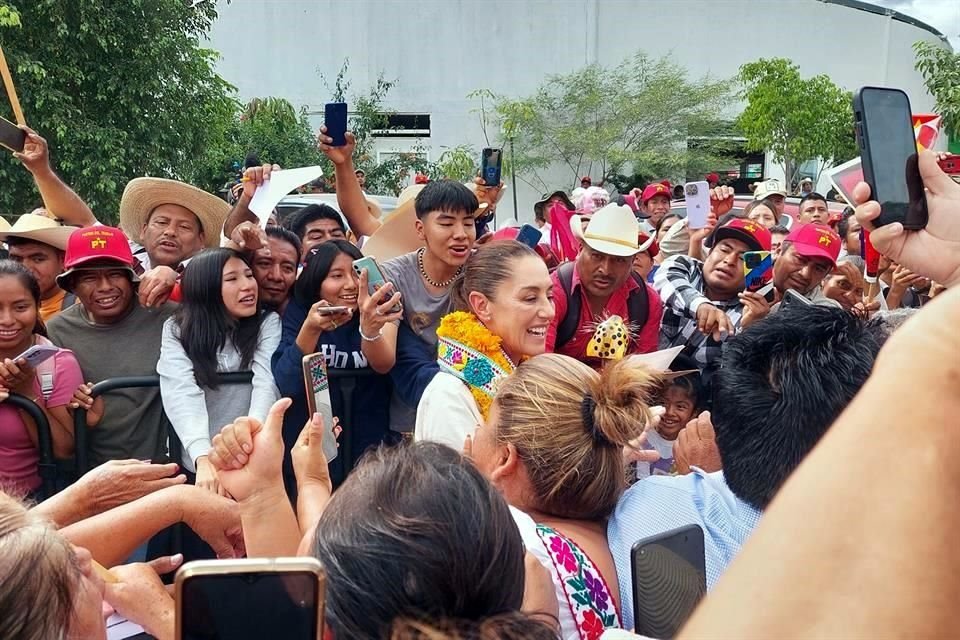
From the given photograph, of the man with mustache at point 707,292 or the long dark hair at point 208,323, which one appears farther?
the man with mustache at point 707,292

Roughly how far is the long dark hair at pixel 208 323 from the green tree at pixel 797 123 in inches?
884

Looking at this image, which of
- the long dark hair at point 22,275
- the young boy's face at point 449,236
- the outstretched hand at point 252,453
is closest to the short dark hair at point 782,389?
the outstretched hand at point 252,453

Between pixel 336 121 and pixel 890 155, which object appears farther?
pixel 336 121

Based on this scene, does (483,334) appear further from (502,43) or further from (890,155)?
(502,43)

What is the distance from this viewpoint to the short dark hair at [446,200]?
11.4 ft

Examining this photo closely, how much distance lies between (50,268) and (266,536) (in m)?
2.91

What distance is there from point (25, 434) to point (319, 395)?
56.6 inches

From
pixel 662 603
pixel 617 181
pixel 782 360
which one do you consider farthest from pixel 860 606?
pixel 617 181

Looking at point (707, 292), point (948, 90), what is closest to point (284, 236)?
point (707, 292)

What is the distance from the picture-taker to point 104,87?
942 centimetres

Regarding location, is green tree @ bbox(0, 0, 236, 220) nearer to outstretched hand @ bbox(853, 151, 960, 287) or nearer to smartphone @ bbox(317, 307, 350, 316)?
smartphone @ bbox(317, 307, 350, 316)

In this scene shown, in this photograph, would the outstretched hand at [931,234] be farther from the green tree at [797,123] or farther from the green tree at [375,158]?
the green tree at [797,123]

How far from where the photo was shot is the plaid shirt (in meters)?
3.88

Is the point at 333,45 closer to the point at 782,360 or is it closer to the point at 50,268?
the point at 50,268
